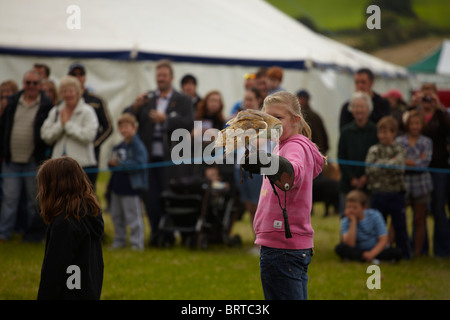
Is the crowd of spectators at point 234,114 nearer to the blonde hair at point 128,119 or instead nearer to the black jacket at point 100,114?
the black jacket at point 100,114

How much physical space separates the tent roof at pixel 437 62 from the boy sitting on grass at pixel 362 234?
15.4 meters

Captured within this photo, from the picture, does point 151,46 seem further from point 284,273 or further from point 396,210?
point 284,273

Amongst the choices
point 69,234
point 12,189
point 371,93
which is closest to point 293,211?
point 69,234

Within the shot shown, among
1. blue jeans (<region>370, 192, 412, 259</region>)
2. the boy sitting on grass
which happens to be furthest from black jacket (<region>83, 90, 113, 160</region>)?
blue jeans (<region>370, 192, 412, 259</region>)

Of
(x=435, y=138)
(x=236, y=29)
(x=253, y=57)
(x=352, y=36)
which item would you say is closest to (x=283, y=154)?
(x=435, y=138)

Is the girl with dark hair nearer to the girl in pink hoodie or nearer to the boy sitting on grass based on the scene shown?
the girl in pink hoodie

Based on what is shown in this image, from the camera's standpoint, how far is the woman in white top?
807cm

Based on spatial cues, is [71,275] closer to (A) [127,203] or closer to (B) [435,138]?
(A) [127,203]

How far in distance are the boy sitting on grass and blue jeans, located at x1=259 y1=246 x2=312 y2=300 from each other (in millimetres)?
4177

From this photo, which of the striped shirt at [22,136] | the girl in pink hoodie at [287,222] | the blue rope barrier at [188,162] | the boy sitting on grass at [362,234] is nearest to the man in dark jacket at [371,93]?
the blue rope barrier at [188,162]

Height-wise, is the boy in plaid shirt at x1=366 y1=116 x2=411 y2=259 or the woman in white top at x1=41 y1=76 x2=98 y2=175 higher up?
the woman in white top at x1=41 y1=76 x2=98 y2=175

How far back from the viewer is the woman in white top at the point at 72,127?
807cm

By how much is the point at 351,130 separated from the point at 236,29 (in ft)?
21.4

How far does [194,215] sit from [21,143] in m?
2.41
